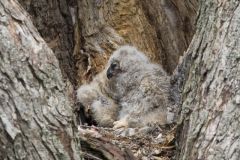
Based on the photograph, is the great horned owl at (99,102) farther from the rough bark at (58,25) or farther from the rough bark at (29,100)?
the rough bark at (29,100)

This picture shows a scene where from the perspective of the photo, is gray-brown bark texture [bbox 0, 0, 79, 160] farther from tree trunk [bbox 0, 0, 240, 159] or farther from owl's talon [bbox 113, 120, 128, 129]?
owl's talon [bbox 113, 120, 128, 129]

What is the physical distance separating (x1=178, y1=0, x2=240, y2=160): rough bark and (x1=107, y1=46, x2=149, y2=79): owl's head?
5.70 ft

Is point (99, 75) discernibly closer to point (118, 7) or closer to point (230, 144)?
point (118, 7)

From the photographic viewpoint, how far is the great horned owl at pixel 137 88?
223 inches

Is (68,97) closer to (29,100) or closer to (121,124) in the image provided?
(29,100)

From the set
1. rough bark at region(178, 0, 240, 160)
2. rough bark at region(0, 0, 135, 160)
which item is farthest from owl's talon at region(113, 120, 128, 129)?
rough bark at region(0, 0, 135, 160)

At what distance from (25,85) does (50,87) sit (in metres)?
0.15

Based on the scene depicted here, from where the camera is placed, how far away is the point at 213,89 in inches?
154

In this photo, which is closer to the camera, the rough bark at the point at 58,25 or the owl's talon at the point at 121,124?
the owl's talon at the point at 121,124

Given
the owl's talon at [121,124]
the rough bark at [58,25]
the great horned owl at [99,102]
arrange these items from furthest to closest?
the rough bark at [58,25] → the great horned owl at [99,102] → the owl's talon at [121,124]

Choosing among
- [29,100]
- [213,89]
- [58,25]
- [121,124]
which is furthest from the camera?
[58,25]

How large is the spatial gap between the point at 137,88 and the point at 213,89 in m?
2.00

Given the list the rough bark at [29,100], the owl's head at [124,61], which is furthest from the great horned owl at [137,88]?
the rough bark at [29,100]

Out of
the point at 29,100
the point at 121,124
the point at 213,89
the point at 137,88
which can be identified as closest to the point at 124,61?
the point at 137,88
